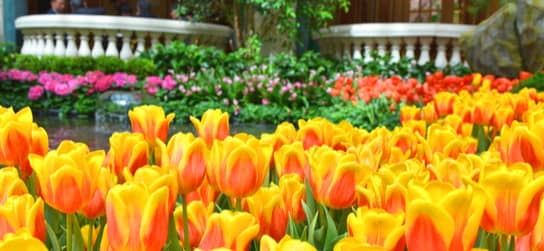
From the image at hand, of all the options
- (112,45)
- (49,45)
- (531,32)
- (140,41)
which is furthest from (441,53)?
(49,45)

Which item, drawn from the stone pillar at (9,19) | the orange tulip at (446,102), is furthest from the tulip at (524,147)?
the stone pillar at (9,19)

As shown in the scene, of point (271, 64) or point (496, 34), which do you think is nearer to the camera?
point (496, 34)

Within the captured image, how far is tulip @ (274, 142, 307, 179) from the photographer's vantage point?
1.46 m

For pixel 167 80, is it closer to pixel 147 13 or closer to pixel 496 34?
pixel 147 13

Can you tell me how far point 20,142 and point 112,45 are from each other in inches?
480

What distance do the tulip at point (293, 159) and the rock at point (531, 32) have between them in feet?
30.8

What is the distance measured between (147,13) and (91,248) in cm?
1349

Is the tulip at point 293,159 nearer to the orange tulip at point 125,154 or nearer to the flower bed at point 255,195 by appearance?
the flower bed at point 255,195

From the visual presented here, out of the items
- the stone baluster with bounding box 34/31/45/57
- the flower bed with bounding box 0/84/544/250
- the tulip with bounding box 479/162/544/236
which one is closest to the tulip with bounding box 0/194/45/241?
the flower bed with bounding box 0/84/544/250

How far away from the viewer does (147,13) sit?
46.5ft

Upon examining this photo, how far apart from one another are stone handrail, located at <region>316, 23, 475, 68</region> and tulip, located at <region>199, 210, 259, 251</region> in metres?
12.1

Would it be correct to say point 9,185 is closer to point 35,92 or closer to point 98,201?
point 98,201

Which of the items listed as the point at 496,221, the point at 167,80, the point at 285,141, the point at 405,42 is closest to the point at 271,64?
the point at 167,80

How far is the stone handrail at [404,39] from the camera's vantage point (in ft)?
42.0
